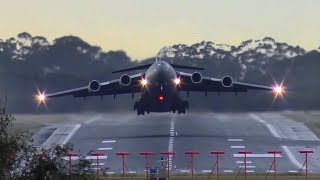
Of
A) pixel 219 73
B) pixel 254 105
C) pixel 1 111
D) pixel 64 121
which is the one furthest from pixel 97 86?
pixel 1 111

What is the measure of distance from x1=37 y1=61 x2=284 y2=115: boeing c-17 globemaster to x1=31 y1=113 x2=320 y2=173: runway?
8.35ft

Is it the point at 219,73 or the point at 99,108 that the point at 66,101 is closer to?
the point at 99,108

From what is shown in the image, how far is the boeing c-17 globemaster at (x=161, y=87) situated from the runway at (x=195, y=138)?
2.55m

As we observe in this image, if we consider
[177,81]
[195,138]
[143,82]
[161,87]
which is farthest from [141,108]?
[161,87]

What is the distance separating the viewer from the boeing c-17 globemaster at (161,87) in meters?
58.3

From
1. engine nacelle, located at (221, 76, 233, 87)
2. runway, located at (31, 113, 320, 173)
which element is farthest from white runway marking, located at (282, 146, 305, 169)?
engine nacelle, located at (221, 76, 233, 87)

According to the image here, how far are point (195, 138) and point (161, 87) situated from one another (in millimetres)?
6089

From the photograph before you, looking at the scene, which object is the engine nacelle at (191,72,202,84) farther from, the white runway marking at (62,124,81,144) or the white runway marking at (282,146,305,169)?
the white runway marking at (62,124,81,144)

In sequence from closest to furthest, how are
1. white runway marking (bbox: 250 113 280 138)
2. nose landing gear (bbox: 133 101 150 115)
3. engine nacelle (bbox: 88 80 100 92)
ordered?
1. nose landing gear (bbox: 133 101 150 115)
2. engine nacelle (bbox: 88 80 100 92)
3. white runway marking (bbox: 250 113 280 138)

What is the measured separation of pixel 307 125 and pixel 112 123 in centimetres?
1688

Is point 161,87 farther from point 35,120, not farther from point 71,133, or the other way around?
point 35,120

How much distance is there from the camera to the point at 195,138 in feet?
204

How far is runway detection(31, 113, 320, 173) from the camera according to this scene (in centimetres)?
5128

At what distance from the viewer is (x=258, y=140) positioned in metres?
61.5
